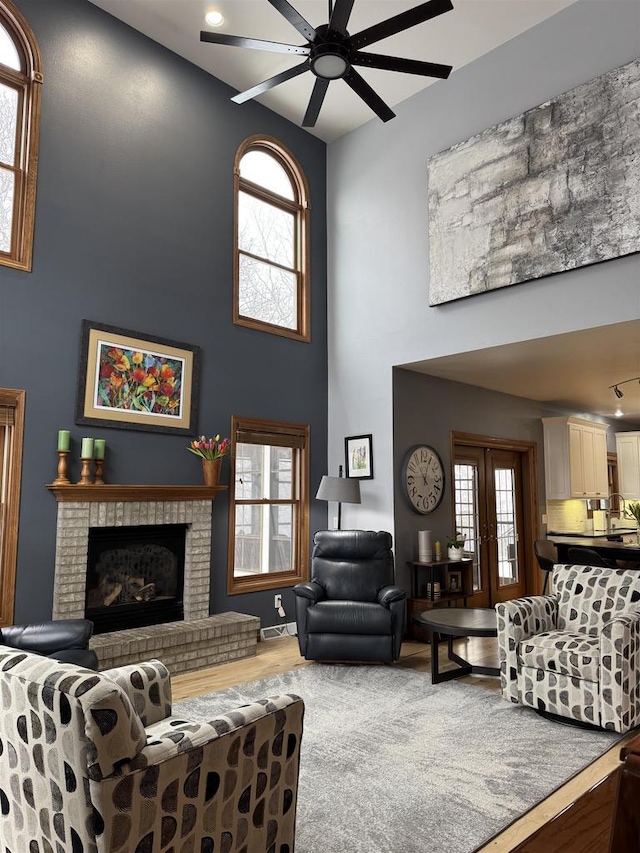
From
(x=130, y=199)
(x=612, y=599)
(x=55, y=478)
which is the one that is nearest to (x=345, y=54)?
(x=130, y=199)

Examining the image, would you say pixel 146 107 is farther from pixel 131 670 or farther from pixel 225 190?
pixel 131 670

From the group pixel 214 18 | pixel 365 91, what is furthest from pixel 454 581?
pixel 214 18

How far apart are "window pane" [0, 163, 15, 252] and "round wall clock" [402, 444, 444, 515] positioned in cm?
385

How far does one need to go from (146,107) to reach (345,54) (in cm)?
253

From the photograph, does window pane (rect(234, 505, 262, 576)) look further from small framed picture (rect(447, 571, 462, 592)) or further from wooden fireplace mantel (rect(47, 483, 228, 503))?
small framed picture (rect(447, 571, 462, 592))

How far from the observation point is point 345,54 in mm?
3625

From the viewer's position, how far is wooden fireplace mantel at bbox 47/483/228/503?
4512mm

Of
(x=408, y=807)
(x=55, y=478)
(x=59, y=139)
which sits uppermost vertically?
(x=59, y=139)

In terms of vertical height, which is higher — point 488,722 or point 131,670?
point 131,670

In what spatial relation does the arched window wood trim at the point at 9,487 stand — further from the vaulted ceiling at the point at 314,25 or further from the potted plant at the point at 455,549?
the potted plant at the point at 455,549

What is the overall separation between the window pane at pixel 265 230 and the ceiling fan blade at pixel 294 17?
277 cm

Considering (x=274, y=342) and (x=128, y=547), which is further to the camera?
(x=274, y=342)

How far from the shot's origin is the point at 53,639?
141 inches

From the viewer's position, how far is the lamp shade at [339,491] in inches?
227
